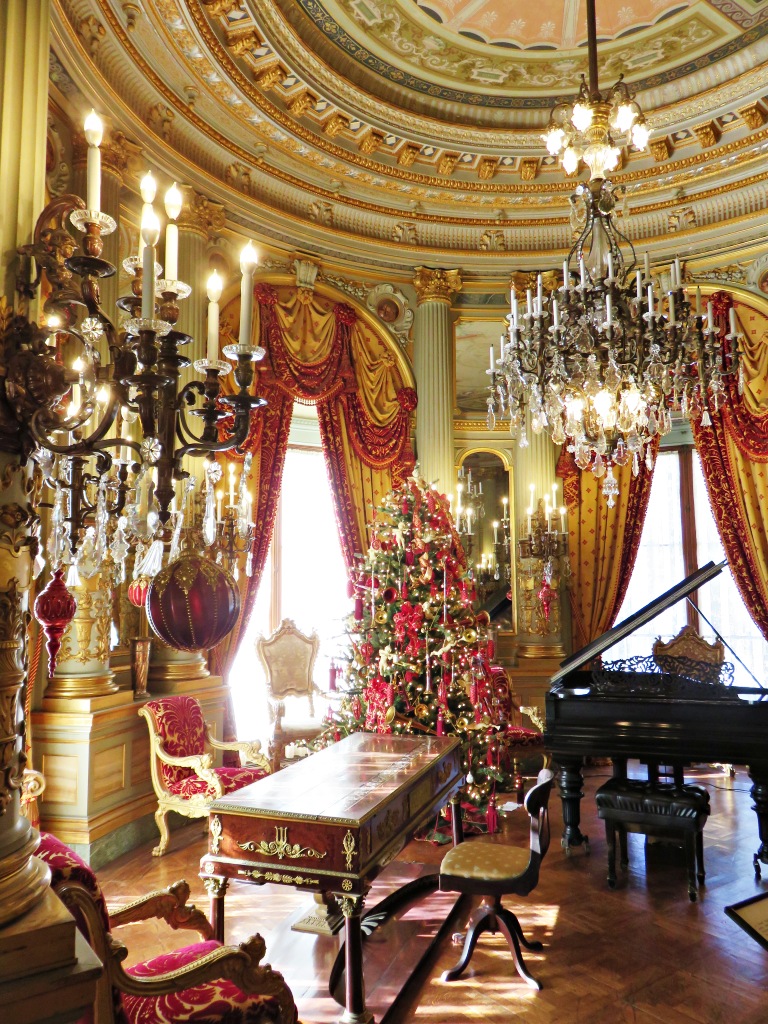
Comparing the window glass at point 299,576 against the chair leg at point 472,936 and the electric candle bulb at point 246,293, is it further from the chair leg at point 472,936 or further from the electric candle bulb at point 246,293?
the electric candle bulb at point 246,293

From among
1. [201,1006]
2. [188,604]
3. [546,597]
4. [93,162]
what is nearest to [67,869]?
[201,1006]

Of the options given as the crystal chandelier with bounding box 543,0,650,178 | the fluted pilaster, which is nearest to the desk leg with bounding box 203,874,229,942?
the fluted pilaster

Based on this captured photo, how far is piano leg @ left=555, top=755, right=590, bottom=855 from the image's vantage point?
4.98 meters

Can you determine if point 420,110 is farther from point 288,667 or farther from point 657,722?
point 657,722

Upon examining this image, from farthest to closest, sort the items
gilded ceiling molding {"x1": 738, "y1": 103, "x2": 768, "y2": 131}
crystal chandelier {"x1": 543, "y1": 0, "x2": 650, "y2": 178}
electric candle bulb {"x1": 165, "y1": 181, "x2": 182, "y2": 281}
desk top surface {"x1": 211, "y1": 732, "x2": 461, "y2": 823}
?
gilded ceiling molding {"x1": 738, "y1": 103, "x2": 768, "y2": 131} < crystal chandelier {"x1": 543, "y1": 0, "x2": 650, "y2": 178} < desk top surface {"x1": 211, "y1": 732, "x2": 461, "y2": 823} < electric candle bulb {"x1": 165, "y1": 181, "x2": 182, "y2": 281}

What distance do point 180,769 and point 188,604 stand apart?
320cm

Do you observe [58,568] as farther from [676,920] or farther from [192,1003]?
[676,920]

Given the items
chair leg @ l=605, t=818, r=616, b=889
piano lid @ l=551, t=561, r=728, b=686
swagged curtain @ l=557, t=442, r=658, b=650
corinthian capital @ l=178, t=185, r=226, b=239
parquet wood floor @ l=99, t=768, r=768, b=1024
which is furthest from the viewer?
swagged curtain @ l=557, t=442, r=658, b=650

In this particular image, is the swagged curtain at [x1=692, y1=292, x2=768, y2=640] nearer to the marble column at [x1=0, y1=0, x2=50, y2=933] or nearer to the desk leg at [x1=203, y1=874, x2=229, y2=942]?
the desk leg at [x1=203, y1=874, x2=229, y2=942]

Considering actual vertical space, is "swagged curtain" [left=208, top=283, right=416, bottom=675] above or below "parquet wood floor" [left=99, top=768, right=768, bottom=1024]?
above

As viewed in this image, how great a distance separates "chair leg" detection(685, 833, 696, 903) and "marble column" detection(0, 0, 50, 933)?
384 cm

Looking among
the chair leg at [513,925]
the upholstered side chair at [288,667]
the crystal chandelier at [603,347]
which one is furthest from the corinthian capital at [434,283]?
the chair leg at [513,925]

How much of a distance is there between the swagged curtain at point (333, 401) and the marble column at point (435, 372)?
167 mm

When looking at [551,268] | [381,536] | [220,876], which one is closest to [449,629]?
[381,536]
